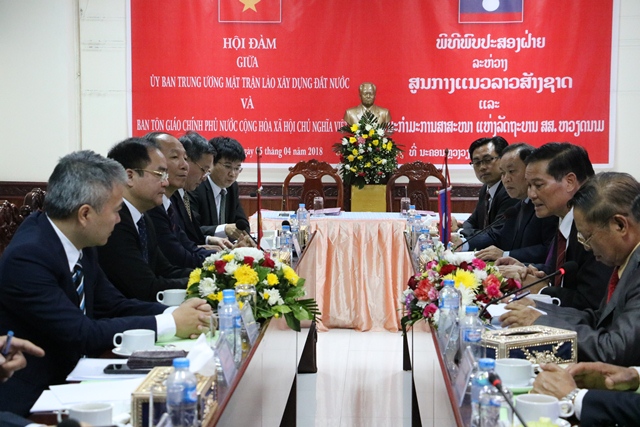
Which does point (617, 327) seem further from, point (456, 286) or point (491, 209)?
point (491, 209)

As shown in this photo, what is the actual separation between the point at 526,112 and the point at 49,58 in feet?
14.1

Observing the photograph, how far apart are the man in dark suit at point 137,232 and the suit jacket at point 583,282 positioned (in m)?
1.48

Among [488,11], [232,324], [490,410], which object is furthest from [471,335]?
[488,11]

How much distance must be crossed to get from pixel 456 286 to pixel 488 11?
5.44 m

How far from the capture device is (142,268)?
3242 millimetres

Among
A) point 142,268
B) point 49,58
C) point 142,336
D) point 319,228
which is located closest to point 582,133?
point 319,228

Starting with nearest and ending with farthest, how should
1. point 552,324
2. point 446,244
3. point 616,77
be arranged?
point 552,324 < point 446,244 < point 616,77

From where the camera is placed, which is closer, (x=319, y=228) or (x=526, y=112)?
(x=319, y=228)

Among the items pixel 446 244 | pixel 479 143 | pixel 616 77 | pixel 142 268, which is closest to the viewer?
pixel 142 268

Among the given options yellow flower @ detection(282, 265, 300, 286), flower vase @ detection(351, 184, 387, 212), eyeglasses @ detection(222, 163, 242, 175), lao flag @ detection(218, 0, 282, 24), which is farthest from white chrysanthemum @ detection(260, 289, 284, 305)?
lao flag @ detection(218, 0, 282, 24)

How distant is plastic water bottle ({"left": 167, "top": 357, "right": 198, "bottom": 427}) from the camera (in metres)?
1.52

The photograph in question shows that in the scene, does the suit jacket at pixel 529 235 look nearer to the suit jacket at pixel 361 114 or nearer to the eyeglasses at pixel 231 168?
the eyeglasses at pixel 231 168

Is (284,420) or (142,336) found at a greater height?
(142,336)

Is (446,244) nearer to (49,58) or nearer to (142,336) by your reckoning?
(142,336)
